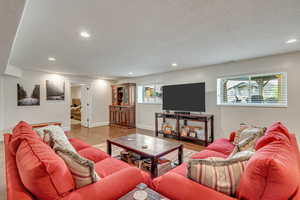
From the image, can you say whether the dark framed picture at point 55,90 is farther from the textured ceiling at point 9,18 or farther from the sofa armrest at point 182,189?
the sofa armrest at point 182,189

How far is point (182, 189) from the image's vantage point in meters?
1.07

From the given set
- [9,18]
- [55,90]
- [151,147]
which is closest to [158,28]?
[9,18]

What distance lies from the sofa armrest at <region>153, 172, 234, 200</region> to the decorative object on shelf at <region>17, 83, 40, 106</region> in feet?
17.8

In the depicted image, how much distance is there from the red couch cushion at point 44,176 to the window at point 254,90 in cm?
409

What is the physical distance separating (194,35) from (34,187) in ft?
8.16

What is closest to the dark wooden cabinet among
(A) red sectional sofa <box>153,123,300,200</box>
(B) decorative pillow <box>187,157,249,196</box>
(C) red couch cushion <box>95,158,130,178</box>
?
(C) red couch cushion <box>95,158,130,178</box>

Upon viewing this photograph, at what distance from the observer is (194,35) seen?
7.36 ft

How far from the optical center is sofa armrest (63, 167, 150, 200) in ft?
3.16

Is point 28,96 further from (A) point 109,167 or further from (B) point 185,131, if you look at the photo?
(B) point 185,131

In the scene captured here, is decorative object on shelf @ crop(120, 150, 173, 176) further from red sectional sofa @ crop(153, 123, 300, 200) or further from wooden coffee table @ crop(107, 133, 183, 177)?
red sectional sofa @ crop(153, 123, 300, 200)

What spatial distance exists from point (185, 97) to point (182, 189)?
350cm

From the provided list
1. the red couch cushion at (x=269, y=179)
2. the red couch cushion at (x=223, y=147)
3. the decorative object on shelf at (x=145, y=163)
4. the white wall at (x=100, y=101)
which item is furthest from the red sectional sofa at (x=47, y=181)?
the white wall at (x=100, y=101)

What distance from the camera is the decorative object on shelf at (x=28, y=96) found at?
4.63 metres

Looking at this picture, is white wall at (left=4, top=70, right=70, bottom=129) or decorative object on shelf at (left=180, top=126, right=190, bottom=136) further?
white wall at (left=4, top=70, right=70, bottom=129)
